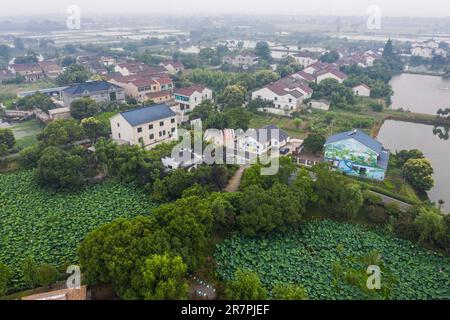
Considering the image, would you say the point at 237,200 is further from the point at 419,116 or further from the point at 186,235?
the point at 419,116

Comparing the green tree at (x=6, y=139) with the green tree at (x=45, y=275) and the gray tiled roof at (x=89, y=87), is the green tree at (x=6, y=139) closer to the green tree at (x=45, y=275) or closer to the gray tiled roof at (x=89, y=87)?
the gray tiled roof at (x=89, y=87)

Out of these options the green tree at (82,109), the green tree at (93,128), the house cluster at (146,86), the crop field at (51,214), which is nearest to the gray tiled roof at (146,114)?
the green tree at (93,128)

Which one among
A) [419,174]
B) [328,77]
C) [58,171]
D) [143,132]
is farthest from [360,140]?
[328,77]

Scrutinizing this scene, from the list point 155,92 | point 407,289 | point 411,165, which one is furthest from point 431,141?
point 155,92

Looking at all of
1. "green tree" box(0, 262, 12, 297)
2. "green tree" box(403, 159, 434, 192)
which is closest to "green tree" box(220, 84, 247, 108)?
"green tree" box(403, 159, 434, 192)

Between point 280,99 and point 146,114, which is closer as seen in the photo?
point 146,114

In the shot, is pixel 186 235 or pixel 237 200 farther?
pixel 237 200

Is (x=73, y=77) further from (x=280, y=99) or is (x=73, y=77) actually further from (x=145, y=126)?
(x=280, y=99)
